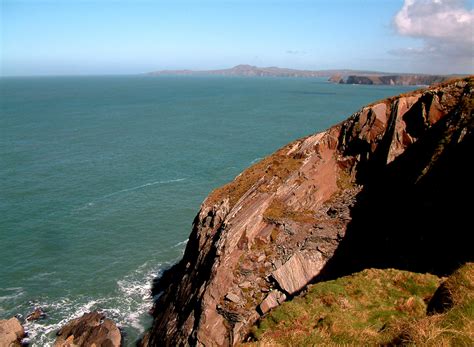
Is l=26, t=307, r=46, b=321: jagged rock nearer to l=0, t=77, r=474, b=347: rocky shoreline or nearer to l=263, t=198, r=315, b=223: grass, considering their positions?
l=0, t=77, r=474, b=347: rocky shoreline

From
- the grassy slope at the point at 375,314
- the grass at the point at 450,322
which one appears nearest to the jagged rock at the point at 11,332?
the grassy slope at the point at 375,314

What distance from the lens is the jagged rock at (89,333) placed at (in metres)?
39.4

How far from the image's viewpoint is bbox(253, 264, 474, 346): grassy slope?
12.2m

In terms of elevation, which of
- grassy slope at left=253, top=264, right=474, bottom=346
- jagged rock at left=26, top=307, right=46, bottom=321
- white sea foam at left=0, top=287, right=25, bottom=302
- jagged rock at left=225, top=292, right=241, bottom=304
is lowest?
jagged rock at left=26, top=307, right=46, bottom=321

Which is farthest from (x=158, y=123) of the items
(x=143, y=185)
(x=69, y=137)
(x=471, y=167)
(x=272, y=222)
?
(x=471, y=167)

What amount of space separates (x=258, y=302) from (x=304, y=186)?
45.0 ft

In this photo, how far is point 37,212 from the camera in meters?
67.4

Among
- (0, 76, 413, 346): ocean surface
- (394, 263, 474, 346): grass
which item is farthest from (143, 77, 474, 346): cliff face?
(0, 76, 413, 346): ocean surface

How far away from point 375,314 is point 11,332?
Result: 3711 centimetres

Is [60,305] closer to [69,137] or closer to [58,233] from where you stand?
[58,233]

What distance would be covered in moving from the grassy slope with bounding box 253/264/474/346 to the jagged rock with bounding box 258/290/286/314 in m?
6.82

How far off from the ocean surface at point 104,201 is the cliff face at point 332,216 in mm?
10501

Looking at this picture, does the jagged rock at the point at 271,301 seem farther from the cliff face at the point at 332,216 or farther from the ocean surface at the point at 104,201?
the ocean surface at the point at 104,201

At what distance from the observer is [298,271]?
32562 mm
